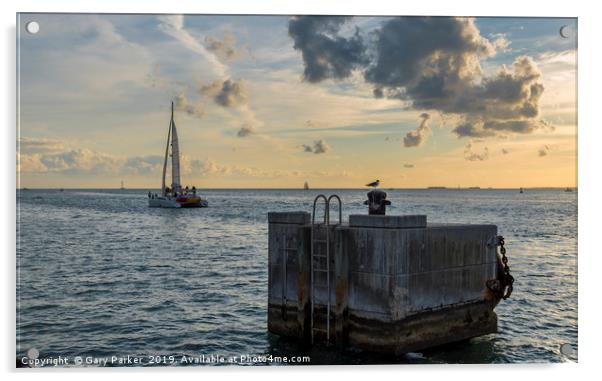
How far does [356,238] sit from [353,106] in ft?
20.9

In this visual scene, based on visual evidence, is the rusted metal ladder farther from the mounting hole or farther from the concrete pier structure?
the mounting hole

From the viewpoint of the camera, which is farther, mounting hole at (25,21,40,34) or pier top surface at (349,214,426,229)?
pier top surface at (349,214,426,229)

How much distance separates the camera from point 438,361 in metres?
13.5

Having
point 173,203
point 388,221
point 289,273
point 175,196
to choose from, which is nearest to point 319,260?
point 289,273

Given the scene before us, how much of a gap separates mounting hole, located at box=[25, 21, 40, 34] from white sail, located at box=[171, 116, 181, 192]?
6243 cm

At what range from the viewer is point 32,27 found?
12266 millimetres

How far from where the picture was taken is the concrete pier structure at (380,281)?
522 inches

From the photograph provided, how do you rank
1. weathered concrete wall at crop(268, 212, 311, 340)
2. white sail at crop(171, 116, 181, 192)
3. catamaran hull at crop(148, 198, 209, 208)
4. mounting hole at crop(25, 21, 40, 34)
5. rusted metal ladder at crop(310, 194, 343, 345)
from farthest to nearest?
catamaran hull at crop(148, 198, 209, 208), white sail at crop(171, 116, 181, 192), weathered concrete wall at crop(268, 212, 311, 340), rusted metal ladder at crop(310, 194, 343, 345), mounting hole at crop(25, 21, 40, 34)

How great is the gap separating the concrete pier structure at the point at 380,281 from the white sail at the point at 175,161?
61.3 meters

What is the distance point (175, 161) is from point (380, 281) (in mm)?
73778

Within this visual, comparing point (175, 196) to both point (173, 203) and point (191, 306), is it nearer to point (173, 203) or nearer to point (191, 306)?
point (173, 203)

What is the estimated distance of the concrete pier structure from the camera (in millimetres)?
13258

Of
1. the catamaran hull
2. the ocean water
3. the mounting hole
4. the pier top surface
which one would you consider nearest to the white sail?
the catamaran hull

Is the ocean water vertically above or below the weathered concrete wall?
below
